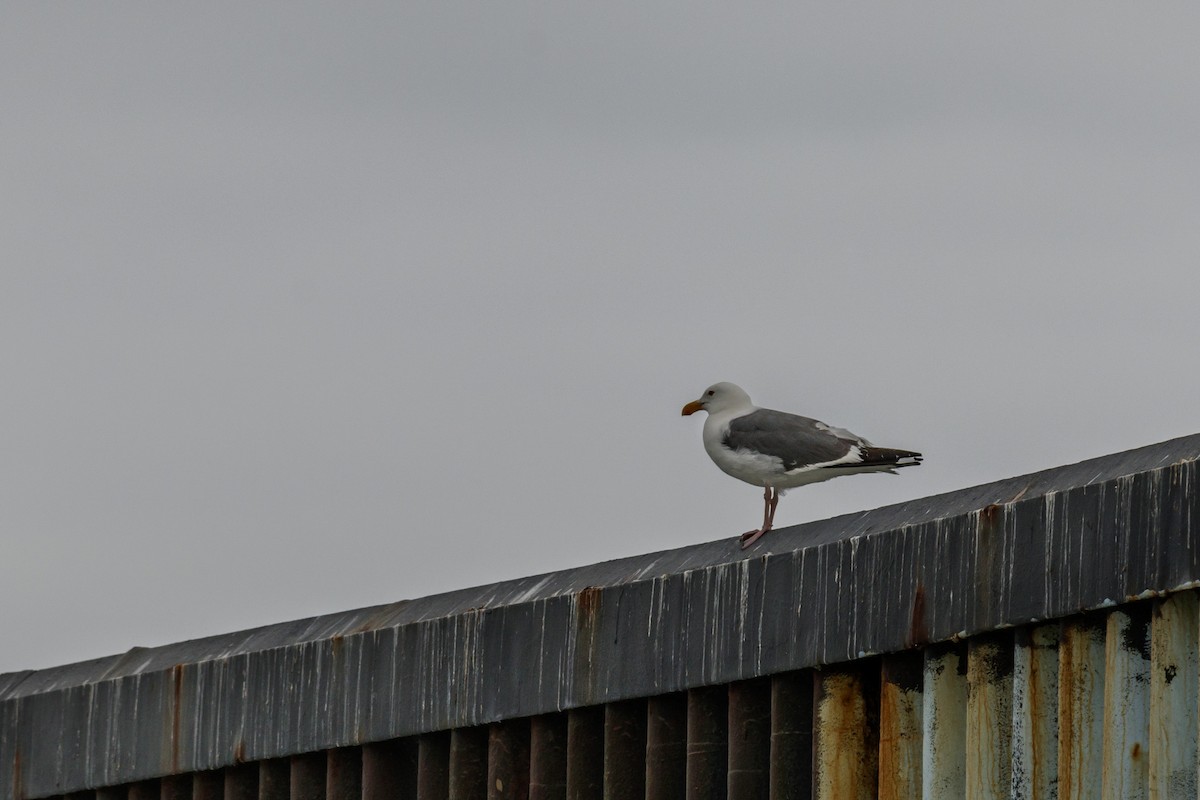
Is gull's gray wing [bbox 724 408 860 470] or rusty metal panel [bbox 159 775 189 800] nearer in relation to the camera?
rusty metal panel [bbox 159 775 189 800]

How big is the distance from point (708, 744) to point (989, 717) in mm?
1263

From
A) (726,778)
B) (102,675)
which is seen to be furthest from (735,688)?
(102,675)

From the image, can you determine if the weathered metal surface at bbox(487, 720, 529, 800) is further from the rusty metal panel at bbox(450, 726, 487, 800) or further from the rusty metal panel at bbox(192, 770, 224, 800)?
the rusty metal panel at bbox(192, 770, 224, 800)

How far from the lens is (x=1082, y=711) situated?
20.4ft

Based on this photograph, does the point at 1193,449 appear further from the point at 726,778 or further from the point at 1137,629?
the point at 726,778

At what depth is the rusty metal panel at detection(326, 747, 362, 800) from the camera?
8703 millimetres

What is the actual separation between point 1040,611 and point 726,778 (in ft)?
4.95

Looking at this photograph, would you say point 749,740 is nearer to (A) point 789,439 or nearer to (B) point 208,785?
(B) point 208,785

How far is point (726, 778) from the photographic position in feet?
24.3

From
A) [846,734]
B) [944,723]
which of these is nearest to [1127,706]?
[944,723]

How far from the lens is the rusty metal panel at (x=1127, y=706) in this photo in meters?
6.00

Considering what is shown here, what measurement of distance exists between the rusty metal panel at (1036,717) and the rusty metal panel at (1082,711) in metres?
0.10

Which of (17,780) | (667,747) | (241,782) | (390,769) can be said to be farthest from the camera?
(17,780)

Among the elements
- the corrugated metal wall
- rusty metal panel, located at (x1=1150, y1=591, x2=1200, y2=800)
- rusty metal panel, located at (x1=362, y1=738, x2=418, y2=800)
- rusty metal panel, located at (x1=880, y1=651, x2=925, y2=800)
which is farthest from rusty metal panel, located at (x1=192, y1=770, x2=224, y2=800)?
rusty metal panel, located at (x1=1150, y1=591, x2=1200, y2=800)
